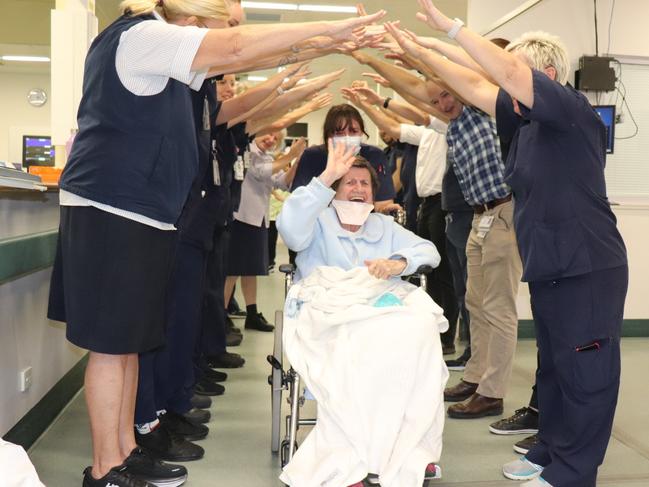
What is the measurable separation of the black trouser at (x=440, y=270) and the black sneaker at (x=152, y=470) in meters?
2.58

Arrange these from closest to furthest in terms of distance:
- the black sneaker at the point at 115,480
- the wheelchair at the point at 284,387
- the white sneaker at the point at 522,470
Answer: the black sneaker at the point at 115,480
the wheelchair at the point at 284,387
the white sneaker at the point at 522,470

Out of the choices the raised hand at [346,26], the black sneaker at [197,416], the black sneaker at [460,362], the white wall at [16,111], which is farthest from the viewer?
the white wall at [16,111]

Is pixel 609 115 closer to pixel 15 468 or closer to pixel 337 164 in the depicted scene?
pixel 337 164

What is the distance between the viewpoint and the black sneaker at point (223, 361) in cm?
406

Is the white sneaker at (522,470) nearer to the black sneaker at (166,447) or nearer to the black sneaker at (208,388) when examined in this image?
the black sneaker at (166,447)

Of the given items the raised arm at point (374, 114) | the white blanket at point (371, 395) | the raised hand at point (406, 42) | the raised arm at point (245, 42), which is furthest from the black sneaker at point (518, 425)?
the raised arm at point (374, 114)

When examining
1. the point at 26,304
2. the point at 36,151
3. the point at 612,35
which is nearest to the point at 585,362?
the point at 26,304

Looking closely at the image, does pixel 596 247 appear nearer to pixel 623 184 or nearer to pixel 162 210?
pixel 162 210

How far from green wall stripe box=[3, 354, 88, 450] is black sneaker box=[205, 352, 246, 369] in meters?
0.78

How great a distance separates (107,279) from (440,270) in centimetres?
306

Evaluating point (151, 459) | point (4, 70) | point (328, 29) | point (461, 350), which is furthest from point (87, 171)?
point (4, 70)

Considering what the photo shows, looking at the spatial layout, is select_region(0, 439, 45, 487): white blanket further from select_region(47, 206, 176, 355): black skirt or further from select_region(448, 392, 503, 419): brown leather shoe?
select_region(448, 392, 503, 419): brown leather shoe

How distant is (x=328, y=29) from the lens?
1918mm

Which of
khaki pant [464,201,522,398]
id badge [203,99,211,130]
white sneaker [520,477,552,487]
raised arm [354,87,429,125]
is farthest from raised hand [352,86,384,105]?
white sneaker [520,477,552,487]
